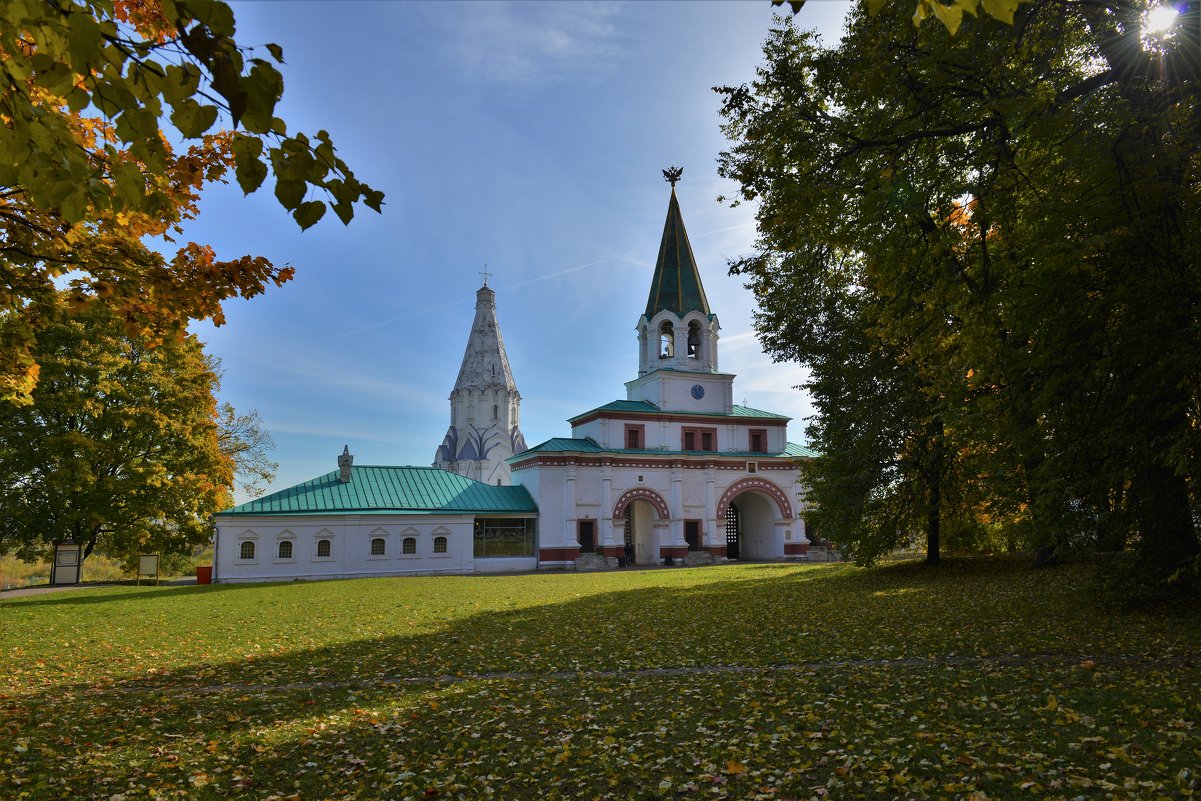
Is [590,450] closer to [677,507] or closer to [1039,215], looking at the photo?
A: [677,507]

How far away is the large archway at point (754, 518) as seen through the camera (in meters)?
45.7

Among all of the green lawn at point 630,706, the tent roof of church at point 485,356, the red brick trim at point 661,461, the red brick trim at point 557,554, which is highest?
the tent roof of church at point 485,356

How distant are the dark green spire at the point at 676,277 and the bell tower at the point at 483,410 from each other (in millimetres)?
20804

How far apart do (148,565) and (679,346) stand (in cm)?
3161

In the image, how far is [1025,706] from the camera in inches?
281

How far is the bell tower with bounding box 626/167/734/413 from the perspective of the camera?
4662 cm

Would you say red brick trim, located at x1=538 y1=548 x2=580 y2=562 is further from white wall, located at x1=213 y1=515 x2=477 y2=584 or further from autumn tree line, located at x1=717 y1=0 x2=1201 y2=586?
autumn tree line, located at x1=717 y1=0 x2=1201 y2=586

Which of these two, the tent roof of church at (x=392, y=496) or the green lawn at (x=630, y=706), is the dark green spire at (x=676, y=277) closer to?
the tent roof of church at (x=392, y=496)

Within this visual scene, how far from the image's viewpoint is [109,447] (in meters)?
29.5

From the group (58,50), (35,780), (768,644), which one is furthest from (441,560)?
(58,50)

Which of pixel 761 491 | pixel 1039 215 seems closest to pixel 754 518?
pixel 761 491

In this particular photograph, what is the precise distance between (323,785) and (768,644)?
25.9 ft

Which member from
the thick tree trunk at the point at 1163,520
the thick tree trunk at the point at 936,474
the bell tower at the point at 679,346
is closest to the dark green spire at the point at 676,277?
the bell tower at the point at 679,346

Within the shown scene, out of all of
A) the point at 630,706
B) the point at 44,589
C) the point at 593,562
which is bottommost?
the point at 593,562
